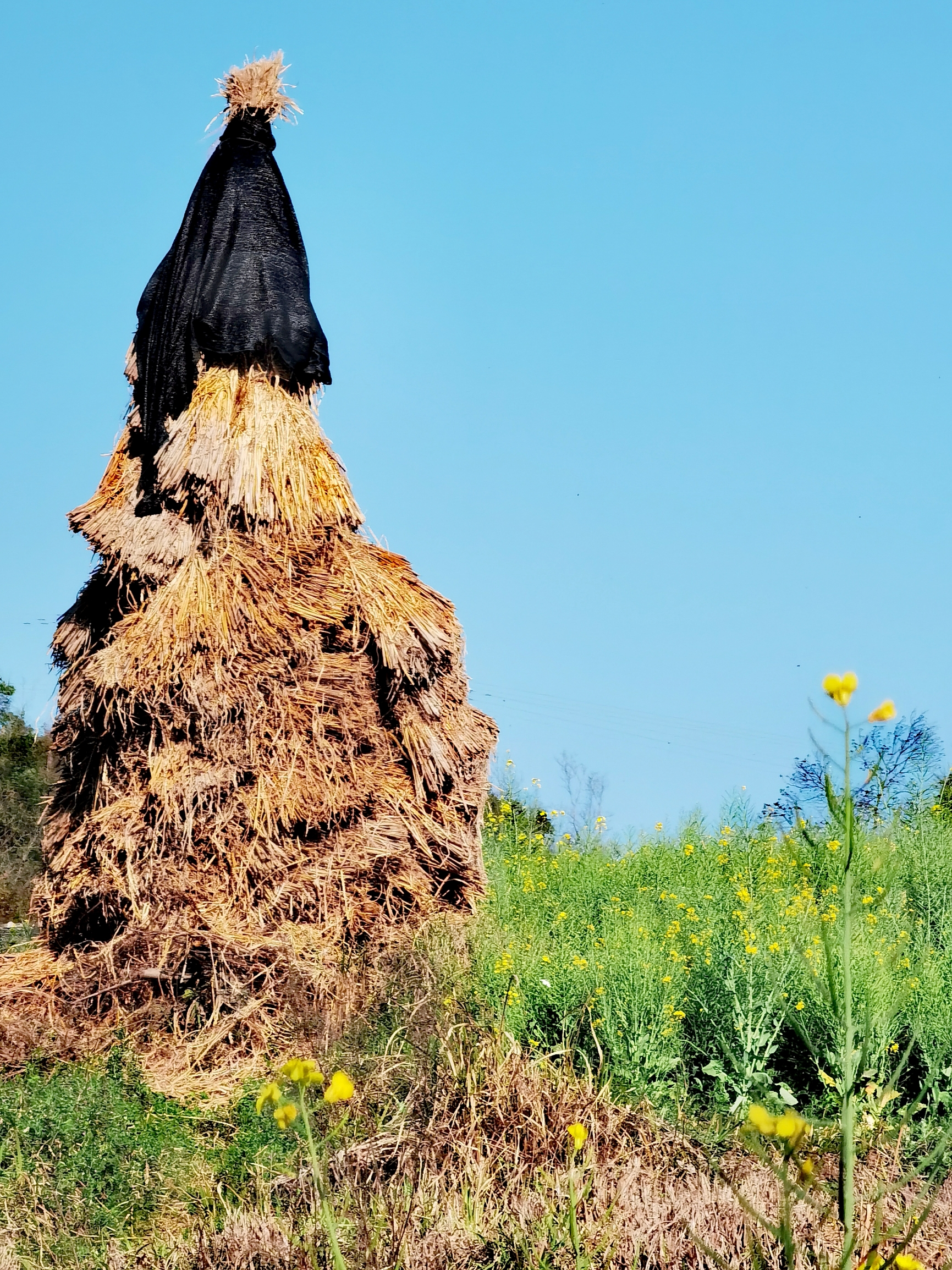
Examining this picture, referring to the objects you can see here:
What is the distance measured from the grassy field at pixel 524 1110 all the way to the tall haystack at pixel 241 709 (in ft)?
2.57

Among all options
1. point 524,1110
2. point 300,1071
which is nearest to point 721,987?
point 524,1110

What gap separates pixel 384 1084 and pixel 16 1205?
1.40 meters

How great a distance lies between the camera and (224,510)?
7.77 metres

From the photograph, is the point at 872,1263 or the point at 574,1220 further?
the point at 574,1220

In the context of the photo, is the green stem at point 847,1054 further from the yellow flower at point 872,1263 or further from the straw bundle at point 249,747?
the straw bundle at point 249,747

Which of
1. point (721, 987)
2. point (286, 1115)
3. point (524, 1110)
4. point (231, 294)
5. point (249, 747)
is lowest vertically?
point (286, 1115)

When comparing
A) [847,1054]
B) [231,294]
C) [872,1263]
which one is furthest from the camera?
[231,294]

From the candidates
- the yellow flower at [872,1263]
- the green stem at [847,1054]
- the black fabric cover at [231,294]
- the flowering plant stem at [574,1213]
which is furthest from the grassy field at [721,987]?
the black fabric cover at [231,294]

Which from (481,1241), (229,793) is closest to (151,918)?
(229,793)

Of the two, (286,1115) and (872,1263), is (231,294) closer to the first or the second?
(286,1115)

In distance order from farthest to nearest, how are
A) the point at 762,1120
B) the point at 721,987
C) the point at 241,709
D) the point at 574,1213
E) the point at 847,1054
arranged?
the point at 241,709
the point at 721,987
the point at 574,1213
the point at 847,1054
the point at 762,1120

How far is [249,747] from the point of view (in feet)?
24.1

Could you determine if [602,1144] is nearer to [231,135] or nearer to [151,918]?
[151,918]

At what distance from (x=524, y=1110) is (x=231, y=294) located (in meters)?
6.09
